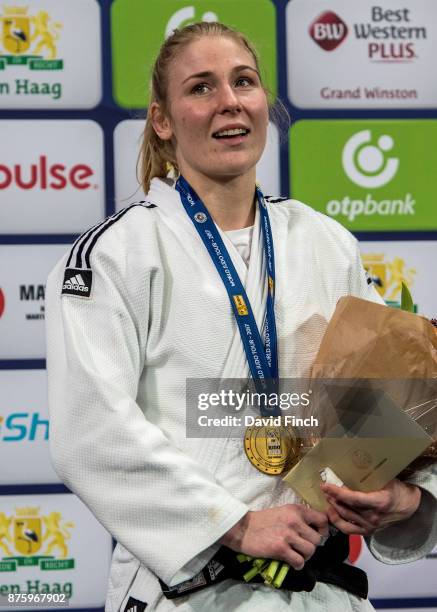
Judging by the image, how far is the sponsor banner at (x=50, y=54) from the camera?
9.27 feet

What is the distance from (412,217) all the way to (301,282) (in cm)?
128

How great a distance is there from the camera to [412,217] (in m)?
2.93

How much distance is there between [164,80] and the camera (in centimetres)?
187

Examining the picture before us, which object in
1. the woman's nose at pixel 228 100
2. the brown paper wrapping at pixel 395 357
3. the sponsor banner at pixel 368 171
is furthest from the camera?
the sponsor banner at pixel 368 171

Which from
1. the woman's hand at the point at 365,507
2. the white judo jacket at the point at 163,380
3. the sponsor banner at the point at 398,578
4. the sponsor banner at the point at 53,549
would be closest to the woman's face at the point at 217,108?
the white judo jacket at the point at 163,380

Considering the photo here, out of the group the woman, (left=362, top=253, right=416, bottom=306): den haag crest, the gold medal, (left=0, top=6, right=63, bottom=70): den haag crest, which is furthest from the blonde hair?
(left=362, top=253, right=416, bottom=306): den haag crest

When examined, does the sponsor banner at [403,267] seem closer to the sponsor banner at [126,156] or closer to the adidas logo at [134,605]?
the sponsor banner at [126,156]

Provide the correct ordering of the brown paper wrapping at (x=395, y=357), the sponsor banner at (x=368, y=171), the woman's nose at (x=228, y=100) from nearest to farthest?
the brown paper wrapping at (x=395, y=357) < the woman's nose at (x=228, y=100) < the sponsor banner at (x=368, y=171)

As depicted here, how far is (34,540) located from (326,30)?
182 centimetres

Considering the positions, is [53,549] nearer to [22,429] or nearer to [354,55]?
[22,429]

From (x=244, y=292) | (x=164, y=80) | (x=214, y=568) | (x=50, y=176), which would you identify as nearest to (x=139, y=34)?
(x=50, y=176)

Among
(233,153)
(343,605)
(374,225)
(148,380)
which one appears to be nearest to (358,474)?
(343,605)

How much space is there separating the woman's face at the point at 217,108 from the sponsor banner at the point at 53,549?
4.58ft

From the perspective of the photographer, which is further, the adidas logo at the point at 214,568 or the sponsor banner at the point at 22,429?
the sponsor banner at the point at 22,429
